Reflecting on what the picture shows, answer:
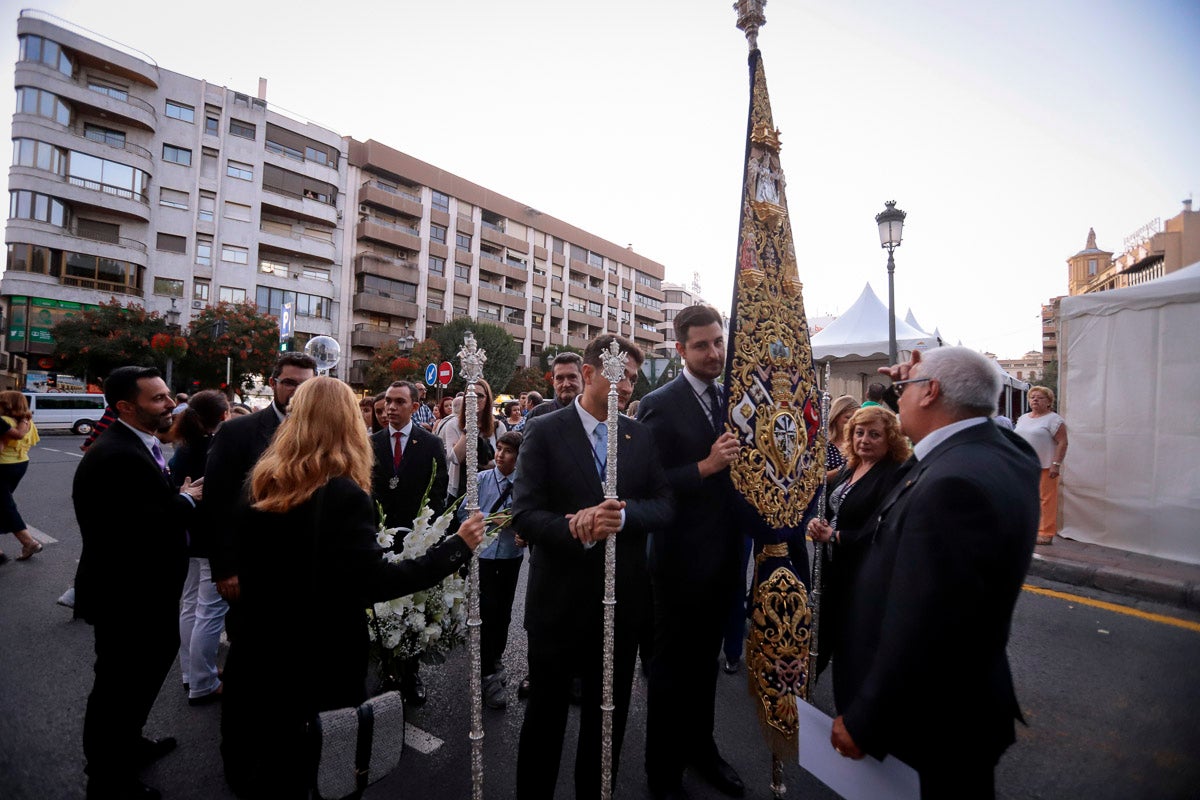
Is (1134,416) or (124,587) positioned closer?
(124,587)

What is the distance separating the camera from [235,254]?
32969 millimetres

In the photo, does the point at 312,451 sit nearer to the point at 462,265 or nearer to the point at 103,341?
the point at 103,341

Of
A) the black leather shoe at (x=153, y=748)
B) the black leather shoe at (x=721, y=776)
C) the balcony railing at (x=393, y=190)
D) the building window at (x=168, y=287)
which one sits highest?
the balcony railing at (x=393, y=190)

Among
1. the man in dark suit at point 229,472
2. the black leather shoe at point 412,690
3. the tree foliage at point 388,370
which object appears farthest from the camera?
the tree foliage at point 388,370

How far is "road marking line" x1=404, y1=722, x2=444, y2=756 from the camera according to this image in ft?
9.72

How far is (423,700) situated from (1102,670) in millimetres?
4354

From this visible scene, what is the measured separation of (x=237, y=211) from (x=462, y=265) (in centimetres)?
1565

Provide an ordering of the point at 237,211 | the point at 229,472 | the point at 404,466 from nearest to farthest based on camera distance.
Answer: the point at 229,472 < the point at 404,466 < the point at 237,211

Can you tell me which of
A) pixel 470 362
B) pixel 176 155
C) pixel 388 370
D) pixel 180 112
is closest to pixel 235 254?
pixel 176 155

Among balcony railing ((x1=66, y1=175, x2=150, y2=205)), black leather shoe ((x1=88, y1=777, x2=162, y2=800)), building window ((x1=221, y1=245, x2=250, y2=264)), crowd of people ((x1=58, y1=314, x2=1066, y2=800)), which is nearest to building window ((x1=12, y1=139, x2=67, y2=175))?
balcony railing ((x1=66, y1=175, x2=150, y2=205))

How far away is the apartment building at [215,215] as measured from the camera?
26.9m

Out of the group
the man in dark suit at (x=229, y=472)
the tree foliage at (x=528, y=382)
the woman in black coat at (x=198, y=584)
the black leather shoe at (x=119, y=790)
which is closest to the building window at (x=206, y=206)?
the tree foliage at (x=528, y=382)

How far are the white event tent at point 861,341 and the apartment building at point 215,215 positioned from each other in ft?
102

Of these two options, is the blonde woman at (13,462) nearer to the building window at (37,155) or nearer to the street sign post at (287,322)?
the street sign post at (287,322)
